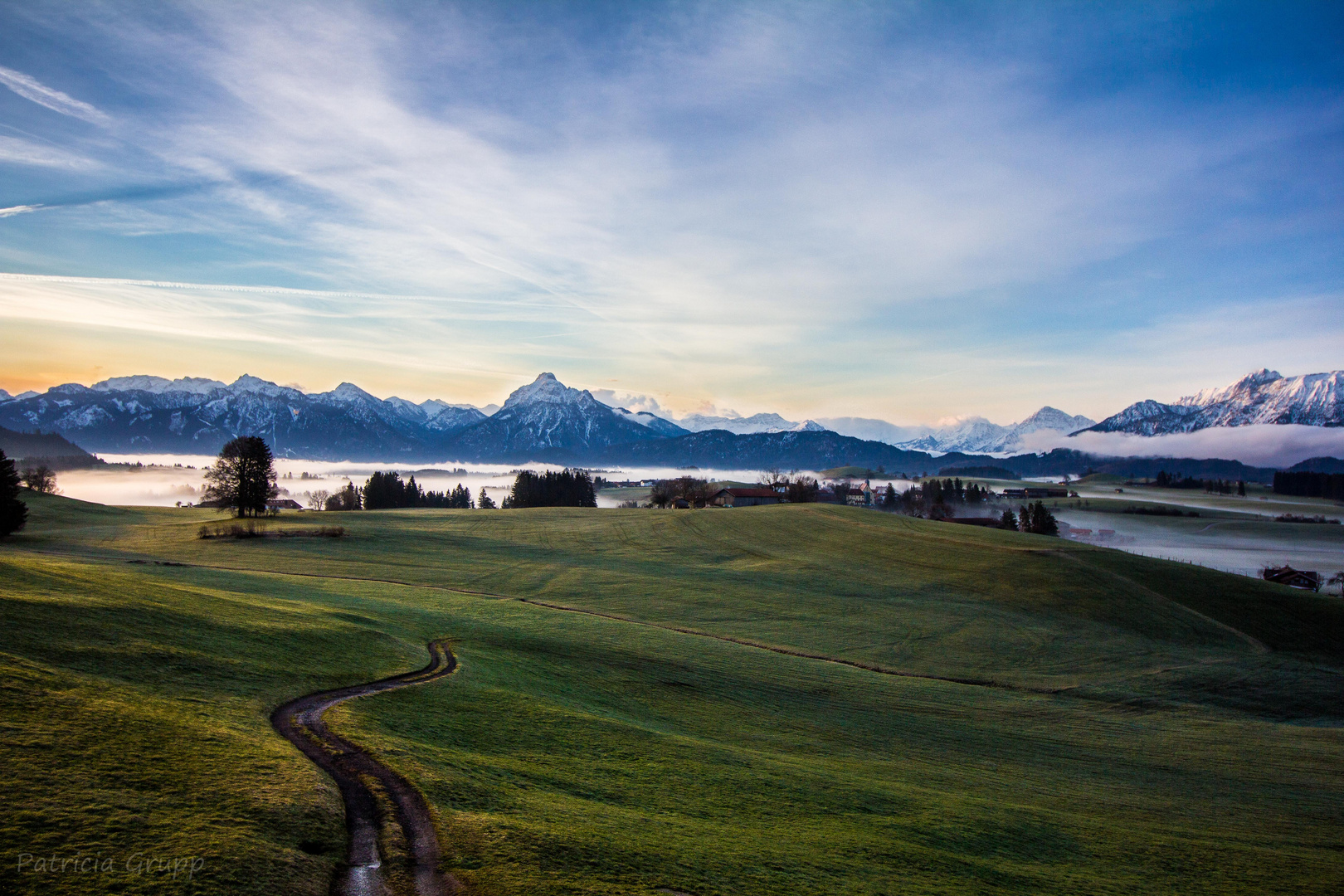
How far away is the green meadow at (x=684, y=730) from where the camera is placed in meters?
11.5

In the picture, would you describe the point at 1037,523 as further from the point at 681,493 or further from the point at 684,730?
the point at 684,730

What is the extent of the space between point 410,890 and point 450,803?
302 cm

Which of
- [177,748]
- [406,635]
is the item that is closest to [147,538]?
[406,635]

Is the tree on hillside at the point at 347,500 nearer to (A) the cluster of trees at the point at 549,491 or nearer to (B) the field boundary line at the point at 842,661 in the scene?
(A) the cluster of trees at the point at 549,491

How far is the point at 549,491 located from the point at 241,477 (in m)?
90.2

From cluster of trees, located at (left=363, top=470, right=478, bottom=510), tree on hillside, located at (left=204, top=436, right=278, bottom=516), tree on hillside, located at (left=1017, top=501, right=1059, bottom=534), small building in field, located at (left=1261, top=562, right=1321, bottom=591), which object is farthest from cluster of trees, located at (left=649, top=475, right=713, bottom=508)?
small building in field, located at (left=1261, top=562, right=1321, bottom=591)

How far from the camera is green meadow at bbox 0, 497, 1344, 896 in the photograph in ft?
37.7

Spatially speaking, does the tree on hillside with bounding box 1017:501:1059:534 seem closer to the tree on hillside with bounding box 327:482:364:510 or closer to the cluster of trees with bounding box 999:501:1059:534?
the cluster of trees with bounding box 999:501:1059:534

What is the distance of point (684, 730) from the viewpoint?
925 inches

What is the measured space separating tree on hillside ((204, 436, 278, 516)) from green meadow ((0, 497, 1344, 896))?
A: 2563 centimetres

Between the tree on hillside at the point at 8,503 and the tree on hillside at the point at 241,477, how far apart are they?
19.3 metres

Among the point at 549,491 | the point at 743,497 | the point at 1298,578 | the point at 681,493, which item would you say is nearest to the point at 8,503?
the point at 549,491

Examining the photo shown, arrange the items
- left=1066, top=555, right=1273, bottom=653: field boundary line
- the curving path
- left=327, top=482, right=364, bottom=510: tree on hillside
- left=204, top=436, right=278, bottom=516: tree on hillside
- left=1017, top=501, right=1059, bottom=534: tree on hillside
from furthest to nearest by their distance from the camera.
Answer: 1. left=327, top=482, right=364, bottom=510: tree on hillside
2. left=1017, top=501, right=1059, bottom=534: tree on hillside
3. left=204, top=436, right=278, bottom=516: tree on hillside
4. left=1066, top=555, right=1273, bottom=653: field boundary line
5. the curving path

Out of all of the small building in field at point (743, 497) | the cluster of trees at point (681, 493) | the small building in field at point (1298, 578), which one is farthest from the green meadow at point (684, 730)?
the small building in field at point (743, 497)
